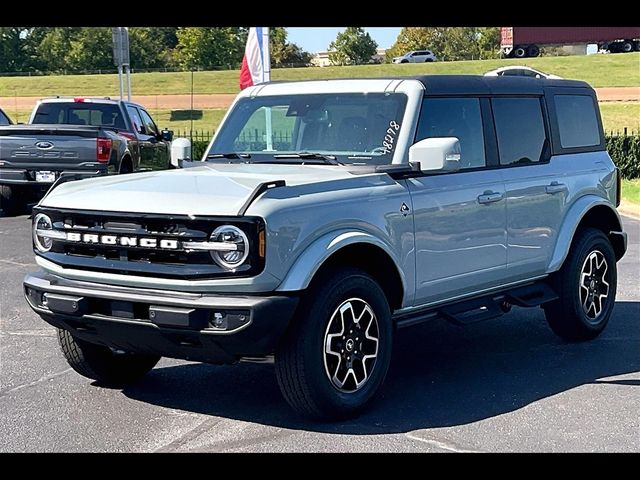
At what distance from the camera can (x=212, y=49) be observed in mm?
66000

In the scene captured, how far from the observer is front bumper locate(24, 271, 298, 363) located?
4.71 metres

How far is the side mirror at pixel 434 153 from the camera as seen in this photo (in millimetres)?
5547

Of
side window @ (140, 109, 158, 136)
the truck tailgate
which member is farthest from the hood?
side window @ (140, 109, 158, 136)

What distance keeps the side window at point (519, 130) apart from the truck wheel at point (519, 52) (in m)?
59.7

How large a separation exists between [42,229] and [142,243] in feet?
2.79

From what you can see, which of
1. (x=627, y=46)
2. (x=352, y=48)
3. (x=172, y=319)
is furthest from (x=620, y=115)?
(x=352, y=48)

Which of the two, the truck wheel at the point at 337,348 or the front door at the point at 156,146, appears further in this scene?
the front door at the point at 156,146

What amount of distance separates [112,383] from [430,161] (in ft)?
8.14

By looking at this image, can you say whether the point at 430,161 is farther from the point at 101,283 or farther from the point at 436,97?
the point at 101,283

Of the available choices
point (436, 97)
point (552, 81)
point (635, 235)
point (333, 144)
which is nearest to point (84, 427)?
point (333, 144)

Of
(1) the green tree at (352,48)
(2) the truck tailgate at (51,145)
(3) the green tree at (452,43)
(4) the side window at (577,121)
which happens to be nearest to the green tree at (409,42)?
(3) the green tree at (452,43)

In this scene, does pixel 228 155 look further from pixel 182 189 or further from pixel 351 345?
pixel 351 345

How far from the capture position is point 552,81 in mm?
7469

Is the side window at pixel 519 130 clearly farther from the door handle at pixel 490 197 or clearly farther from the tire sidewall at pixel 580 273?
the tire sidewall at pixel 580 273
